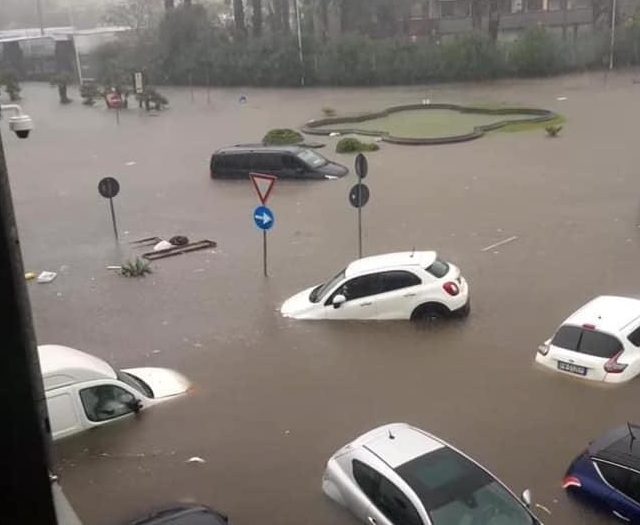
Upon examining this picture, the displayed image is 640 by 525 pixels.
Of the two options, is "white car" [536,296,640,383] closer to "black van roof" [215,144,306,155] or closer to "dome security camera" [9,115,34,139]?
"dome security camera" [9,115,34,139]

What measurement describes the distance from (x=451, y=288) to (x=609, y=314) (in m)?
2.28

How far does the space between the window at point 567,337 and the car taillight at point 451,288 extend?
1940mm

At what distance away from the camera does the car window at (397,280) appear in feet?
38.4

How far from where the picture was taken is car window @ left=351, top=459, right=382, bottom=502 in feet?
22.1

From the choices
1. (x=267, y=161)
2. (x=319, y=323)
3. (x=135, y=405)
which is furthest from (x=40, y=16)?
(x=135, y=405)

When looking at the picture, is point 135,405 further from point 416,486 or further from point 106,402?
point 416,486

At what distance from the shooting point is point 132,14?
56.2 m

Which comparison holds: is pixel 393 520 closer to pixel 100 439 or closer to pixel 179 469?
pixel 179 469

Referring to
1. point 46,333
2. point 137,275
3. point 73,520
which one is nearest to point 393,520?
point 73,520

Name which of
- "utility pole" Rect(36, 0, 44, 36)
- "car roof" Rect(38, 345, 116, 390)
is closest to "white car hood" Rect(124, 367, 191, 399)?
"car roof" Rect(38, 345, 116, 390)

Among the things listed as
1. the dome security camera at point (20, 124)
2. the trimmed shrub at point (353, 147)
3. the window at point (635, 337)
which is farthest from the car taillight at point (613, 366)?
the trimmed shrub at point (353, 147)

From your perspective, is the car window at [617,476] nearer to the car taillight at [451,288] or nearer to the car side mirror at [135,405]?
the car side mirror at [135,405]

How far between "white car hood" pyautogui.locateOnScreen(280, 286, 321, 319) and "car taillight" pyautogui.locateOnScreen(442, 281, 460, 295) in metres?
1.77

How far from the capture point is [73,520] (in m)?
1.12
